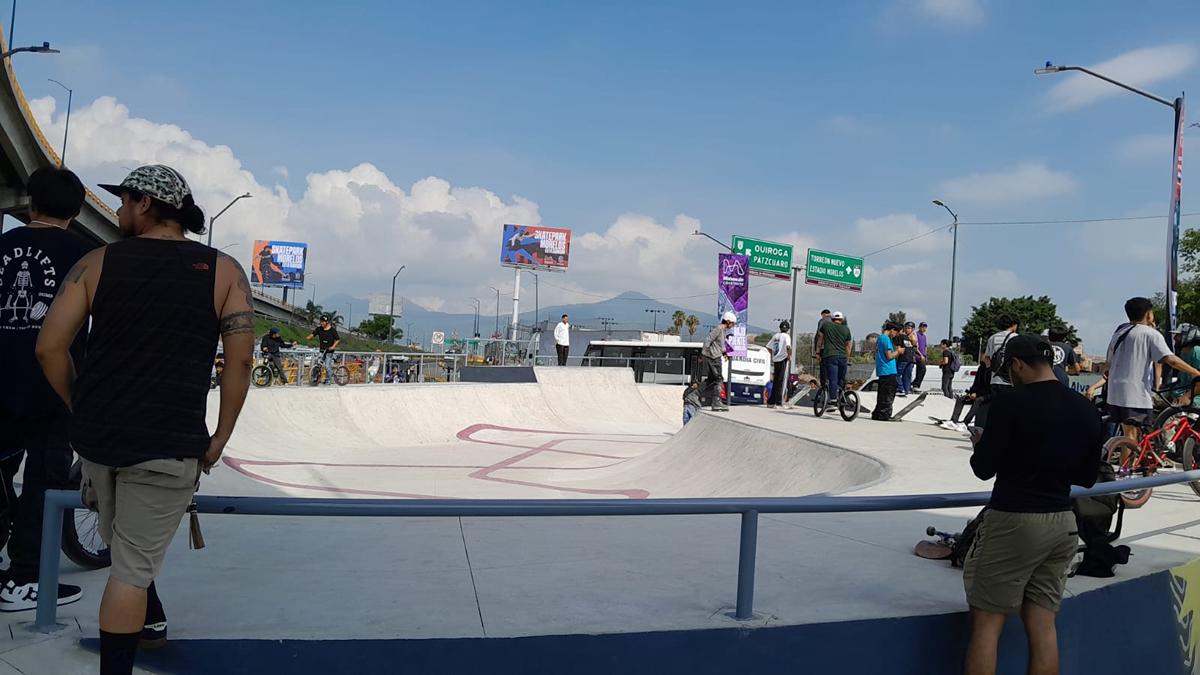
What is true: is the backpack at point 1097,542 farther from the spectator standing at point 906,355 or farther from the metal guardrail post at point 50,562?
the spectator standing at point 906,355

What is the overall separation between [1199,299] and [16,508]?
64127 millimetres

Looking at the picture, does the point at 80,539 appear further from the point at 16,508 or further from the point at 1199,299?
the point at 1199,299

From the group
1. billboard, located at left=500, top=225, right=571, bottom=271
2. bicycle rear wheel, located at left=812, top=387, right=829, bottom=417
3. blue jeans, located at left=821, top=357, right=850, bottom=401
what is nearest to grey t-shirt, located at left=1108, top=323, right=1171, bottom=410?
blue jeans, located at left=821, top=357, right=850, bottom=401

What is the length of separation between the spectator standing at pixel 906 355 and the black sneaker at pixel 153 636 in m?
12.4

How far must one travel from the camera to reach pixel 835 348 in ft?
46.5

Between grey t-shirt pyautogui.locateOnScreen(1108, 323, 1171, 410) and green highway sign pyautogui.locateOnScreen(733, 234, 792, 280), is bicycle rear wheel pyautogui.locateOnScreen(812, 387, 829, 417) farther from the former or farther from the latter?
green highway sign pyautogui.locateOnScreen(733, 234, 792, 280)

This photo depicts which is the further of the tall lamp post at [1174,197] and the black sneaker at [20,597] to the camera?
the tall lamp post at [1174,197]

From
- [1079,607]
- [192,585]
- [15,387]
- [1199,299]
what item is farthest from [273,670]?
[1199,299]

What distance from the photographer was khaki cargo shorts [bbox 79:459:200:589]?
255 centimetres

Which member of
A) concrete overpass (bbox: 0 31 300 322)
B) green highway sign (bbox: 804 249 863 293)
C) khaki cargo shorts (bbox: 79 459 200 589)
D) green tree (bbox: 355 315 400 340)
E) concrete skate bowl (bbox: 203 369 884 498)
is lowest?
concrete skate bowl (bbox: 203 369 884 498)

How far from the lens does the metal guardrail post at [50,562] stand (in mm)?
2924

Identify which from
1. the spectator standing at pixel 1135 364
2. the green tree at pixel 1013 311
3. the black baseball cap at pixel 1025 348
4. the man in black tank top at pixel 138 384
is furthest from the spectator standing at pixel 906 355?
the green tree at pixel 1013 311

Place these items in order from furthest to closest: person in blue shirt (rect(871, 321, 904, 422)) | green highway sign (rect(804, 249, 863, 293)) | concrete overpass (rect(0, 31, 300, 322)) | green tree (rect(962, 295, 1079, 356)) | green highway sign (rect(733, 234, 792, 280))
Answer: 1. green tree (rect(962, 295, 1079, 356))
2. green highway sign (rect(804, 249, 863, 293))
3. green highway sign (rect(733, 234, 792, 280))
4. concrete overpass (rect(0, 31, 300, 322))
5. person in blue shirt (rect(871, 321, 904, 422))

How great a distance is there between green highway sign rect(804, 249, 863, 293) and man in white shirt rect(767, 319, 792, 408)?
17479mm
